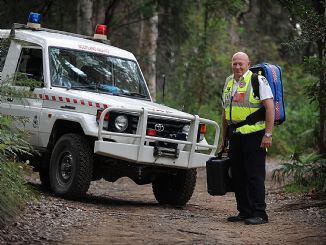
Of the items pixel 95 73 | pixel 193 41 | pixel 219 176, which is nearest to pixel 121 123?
pixel 219 176

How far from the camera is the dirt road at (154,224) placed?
23.2 feet

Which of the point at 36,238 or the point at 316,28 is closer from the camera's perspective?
the point at 36,238

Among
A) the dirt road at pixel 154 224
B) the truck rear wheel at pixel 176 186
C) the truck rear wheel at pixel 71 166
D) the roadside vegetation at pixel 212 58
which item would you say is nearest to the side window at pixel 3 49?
the roadside vegetation at pixel 212 58

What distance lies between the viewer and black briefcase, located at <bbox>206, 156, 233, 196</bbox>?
29.5ft

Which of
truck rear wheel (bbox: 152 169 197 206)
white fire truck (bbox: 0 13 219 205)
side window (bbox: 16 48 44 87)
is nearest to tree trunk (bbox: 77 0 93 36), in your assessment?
white fire truck (bbox: 0 13 219 205)

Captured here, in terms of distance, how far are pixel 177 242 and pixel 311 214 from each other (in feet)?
10.00

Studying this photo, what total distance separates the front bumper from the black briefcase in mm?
664

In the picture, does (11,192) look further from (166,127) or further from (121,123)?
(166,127)

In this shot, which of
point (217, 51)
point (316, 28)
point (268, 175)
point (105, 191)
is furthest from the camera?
point (217, 51)

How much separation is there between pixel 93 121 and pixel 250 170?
219 centimetres

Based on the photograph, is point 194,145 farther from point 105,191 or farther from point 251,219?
point 105,191

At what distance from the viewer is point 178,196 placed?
410 inches

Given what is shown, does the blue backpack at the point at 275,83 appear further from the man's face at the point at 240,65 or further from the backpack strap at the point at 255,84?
the man's face at the point at 240,65

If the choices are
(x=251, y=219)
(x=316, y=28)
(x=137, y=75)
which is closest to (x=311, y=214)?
(x=251, y=219)
